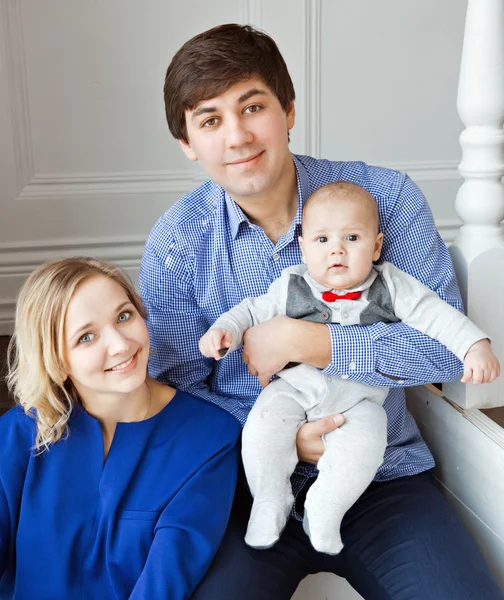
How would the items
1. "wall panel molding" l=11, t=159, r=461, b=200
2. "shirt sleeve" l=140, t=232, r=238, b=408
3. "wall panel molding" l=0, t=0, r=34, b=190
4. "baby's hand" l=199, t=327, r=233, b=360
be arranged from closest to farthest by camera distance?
1. "baby's hand" l=199, t=327, r=233, b=360
2. "shirt sleeve" l=140, t=232, r=238, b=408
3. "wall panel molding" l=0, t=0, r=34, b=190
4. "wall panel molding" l=11, t=159, r=461, b=200

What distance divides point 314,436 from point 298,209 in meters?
0.45

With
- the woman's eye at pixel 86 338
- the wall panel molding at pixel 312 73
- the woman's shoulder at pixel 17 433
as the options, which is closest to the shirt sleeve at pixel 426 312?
the woman's eye at pixel 86 338

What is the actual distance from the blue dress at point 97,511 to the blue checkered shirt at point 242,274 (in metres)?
0.22

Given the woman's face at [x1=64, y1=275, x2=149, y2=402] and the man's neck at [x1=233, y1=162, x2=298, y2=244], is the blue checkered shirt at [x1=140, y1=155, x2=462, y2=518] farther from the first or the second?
the woman's face at [x1=64, y1=275, x2=149, y2=402]

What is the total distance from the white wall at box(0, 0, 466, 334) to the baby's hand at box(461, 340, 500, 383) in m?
1.66

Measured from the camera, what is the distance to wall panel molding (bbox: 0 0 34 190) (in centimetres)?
261

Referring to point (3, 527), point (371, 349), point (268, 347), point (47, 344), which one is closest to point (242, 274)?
point (268, 347)

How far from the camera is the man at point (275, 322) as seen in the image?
1.43 m

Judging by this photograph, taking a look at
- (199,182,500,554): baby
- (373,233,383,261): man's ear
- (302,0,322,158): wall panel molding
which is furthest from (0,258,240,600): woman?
(302,0,322,158): wall panel molding

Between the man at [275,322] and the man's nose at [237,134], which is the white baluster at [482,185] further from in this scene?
the man's nose at [237,134]

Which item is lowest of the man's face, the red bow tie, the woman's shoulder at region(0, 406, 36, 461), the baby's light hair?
the woman's shoulder at region(0, 406, 36, 461)

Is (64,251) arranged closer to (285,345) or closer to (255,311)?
(255,311)

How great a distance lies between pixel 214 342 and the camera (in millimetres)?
1416

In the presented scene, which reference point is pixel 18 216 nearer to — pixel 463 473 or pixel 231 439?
pixel 231 439
